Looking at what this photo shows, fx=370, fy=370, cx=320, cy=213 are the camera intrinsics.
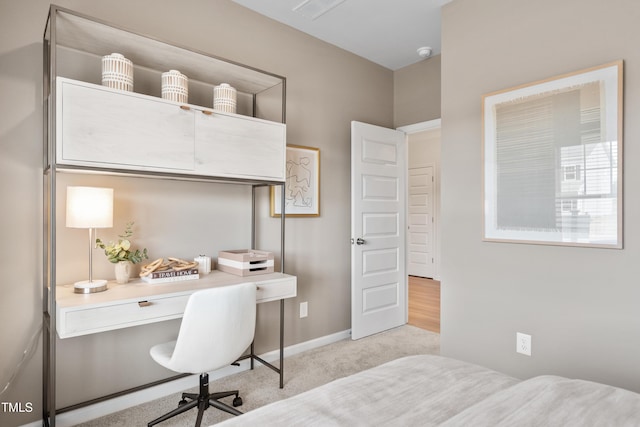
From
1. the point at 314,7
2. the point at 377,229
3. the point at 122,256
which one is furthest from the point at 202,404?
the point at 314,7

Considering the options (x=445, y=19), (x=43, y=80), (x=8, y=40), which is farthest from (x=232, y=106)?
(x=445, y=19)

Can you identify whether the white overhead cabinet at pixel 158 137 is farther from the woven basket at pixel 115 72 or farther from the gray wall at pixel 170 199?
the gray wall at pixel 170 199

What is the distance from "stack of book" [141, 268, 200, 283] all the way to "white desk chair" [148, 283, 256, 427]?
0.39m

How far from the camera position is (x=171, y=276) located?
2211mm

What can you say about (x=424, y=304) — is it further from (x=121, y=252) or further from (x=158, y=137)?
(x=158, y=137)

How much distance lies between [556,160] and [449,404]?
1.75 m

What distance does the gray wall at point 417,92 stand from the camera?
3.64 m

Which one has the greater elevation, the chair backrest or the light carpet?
the chair backrest

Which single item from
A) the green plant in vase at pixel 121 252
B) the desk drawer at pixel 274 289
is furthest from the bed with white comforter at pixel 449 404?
the green plant in vase at pixel 121 252

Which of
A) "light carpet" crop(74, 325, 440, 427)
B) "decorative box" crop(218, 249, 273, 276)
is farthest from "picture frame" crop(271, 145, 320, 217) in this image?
"light carpet" crop(74, 325, 440, 427)

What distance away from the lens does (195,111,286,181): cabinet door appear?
219 centimetres

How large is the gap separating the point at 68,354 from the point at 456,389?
6.82ft

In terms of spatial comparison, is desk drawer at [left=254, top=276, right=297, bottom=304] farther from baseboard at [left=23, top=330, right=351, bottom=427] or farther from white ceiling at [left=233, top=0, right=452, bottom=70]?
white ceiling at [left=233, top=0, right=452, bottom=70]

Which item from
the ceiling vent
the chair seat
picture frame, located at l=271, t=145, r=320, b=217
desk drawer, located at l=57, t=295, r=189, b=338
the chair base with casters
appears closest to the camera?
desk drawer, located at l=57, t=295, r=189, b=338
